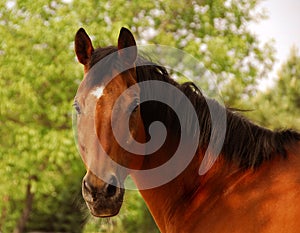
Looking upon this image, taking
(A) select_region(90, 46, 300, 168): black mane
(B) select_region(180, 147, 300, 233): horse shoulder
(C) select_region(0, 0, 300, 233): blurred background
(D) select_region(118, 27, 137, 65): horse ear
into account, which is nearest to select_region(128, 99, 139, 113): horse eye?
(A) select_region(90, 46, 300, 168): black mane

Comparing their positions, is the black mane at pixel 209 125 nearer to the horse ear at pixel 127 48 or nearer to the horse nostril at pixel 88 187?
the horse ear at pixel 127 48

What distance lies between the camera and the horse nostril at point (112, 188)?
11.8 ft

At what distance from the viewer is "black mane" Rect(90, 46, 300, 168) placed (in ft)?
12.5

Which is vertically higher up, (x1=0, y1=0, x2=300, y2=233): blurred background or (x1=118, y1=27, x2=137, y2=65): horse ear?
(x1=118, y1=27, x2=137, y2=65): horse ear

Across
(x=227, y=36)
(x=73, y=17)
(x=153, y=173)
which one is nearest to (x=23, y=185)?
(x=73, y=17)

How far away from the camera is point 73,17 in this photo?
13.5 meters

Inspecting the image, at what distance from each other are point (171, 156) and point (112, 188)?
57 centimetres

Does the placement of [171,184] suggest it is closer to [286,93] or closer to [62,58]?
[62,58]

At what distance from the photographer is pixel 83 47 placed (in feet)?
13.5

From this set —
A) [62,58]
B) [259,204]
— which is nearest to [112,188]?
[259,204]

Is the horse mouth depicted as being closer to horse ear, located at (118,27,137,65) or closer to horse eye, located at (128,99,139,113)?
horse eye, located at (128,99,139,113)

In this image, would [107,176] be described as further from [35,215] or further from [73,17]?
[35,215]

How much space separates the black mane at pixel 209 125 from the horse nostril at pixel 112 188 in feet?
1.69

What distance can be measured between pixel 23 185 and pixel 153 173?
1037 cm
